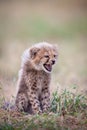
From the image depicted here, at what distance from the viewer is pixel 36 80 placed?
1125cm

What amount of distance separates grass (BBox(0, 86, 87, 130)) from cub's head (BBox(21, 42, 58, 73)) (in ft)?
1.35

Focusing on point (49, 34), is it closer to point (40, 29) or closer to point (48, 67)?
point (40, 29)

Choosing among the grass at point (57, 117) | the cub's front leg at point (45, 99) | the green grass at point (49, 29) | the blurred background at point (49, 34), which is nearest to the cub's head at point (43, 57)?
the cub's front leg at point (45, 99)

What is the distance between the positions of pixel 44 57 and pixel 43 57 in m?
0.02

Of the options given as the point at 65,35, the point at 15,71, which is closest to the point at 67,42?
the point at 65,35

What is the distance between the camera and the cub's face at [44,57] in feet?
36.6

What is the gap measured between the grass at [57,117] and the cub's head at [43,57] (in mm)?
412

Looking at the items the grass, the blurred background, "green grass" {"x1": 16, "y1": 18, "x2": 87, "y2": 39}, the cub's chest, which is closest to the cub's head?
the cub's chest

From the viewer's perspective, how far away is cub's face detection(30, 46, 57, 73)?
11141mm

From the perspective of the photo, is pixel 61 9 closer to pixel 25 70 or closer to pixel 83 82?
pixel 83 82

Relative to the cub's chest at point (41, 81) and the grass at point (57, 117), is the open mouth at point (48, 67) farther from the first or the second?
the grass at point (57, 117)

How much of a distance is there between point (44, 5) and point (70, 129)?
71.7ft

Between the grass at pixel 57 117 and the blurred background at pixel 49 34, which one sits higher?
the blurred background at pixel 49 34

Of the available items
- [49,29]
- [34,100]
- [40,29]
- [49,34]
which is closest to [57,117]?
[34,100]
